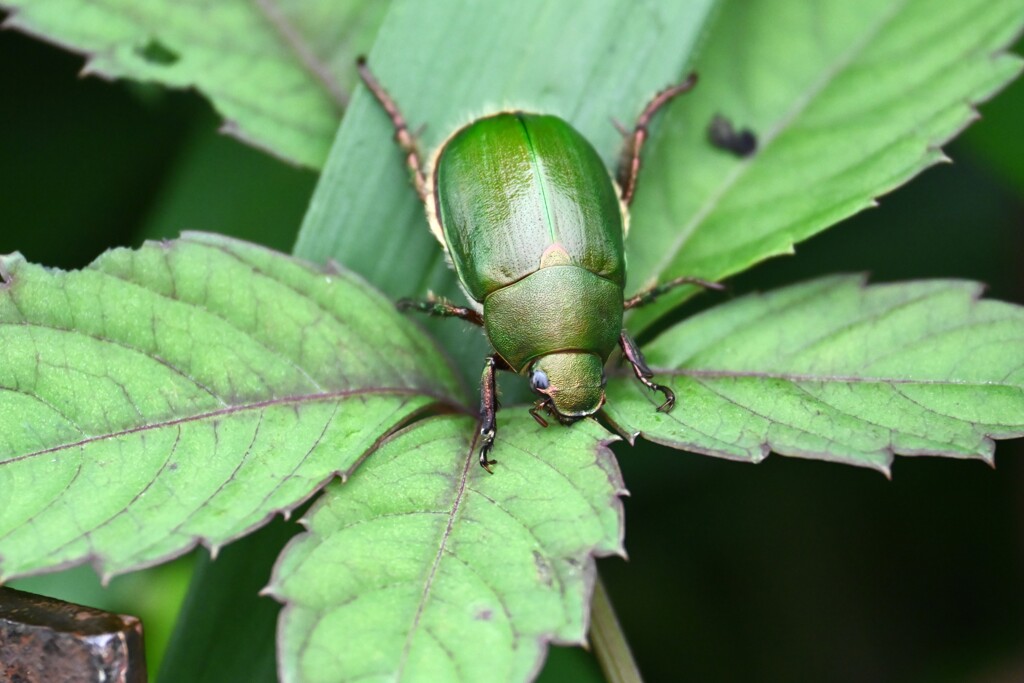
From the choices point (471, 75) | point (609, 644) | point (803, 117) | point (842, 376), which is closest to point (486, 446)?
point (609, 644)

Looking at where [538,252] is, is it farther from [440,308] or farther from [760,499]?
[760,499]

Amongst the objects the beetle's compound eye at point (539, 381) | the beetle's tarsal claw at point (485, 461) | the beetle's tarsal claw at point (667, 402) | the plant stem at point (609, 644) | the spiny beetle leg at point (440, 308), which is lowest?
the plant stem at point (609, 644)

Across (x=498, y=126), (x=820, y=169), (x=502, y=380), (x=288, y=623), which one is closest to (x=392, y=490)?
(x=288, y=623)

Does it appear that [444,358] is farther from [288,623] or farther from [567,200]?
[288,623]

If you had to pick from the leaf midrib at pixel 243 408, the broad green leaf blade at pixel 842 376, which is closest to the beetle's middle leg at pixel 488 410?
the leaf midrib at pixel 243 408

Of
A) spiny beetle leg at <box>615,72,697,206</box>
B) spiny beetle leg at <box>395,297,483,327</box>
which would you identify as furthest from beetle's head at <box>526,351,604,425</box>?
spiny beetle leg at <box>615,72,697,206</box>

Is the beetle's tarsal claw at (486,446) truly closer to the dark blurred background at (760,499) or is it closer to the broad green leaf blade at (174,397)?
the broad green leaf blade at (174,397)

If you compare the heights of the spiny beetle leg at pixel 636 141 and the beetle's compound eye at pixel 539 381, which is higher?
the spiny beetle leg at pixel 636 141
